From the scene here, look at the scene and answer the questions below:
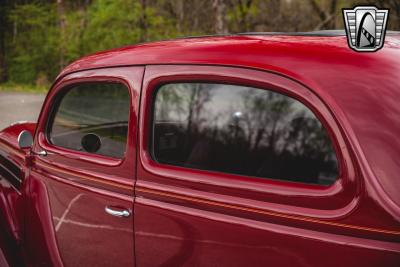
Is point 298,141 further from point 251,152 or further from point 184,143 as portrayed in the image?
point 184,143

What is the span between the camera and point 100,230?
7.57 feet

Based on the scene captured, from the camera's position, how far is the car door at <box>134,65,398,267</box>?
1592 millimetres

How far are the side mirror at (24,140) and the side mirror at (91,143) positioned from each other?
0.55m

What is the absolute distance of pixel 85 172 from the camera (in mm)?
Result: 2441

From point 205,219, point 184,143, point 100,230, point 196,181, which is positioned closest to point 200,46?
point 184,143

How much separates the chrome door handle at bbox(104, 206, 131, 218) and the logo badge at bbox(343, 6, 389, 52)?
109 cm

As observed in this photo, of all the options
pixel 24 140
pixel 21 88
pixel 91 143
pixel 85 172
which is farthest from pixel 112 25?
pixel 85 172

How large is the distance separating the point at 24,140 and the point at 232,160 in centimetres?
157

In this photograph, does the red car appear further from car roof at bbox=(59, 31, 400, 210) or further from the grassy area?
the grassy area

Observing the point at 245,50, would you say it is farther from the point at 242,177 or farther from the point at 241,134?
the point at 242,177

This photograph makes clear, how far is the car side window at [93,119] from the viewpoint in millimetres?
2441

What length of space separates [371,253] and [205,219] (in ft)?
2.00

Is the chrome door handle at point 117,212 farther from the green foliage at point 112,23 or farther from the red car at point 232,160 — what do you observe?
the green foliage at point 112,23

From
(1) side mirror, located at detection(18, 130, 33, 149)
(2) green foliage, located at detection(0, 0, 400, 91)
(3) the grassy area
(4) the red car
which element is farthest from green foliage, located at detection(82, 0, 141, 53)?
Answer: (4) the red car
